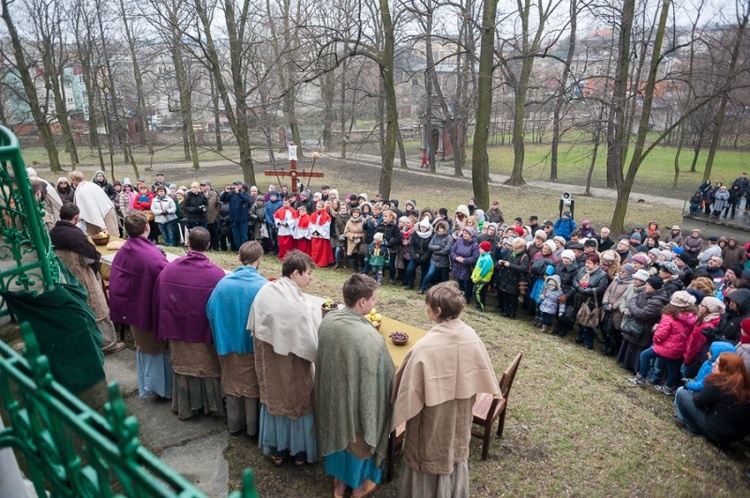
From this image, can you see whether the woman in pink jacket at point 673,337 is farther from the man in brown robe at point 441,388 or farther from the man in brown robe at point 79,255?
the man in brown robe at point 79,255

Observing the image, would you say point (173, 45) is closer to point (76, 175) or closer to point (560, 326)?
point (76, 175)

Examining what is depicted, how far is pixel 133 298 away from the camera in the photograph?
4.81m

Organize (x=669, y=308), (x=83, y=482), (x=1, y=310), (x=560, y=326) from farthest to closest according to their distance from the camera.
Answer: (x=560, y=326)
(x=669, y=308)
(x=1, y=310)
(x=83, y=482)

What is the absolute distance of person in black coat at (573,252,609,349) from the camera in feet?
26.5

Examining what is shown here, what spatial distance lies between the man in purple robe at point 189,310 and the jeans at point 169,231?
8441 millimetres

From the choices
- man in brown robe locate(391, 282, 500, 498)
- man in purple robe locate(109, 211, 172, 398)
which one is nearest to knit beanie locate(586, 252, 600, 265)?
man in brown robe locate(391, 282, 500, 498)

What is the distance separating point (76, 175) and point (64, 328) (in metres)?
7.11

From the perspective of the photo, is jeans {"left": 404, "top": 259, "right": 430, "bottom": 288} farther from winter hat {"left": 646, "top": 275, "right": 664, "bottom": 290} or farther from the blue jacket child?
the blue jacket child

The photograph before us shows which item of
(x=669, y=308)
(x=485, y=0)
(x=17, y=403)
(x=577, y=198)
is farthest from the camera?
(x=577, y=198)

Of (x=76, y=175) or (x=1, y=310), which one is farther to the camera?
(x=76, y=175)

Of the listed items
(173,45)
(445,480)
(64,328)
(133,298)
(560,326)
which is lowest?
(560,326)

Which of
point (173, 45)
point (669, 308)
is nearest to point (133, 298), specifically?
point (669, 308)

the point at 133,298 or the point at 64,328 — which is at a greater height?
the point at 64,328

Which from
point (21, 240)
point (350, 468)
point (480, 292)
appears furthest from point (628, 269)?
point (21, 240)
